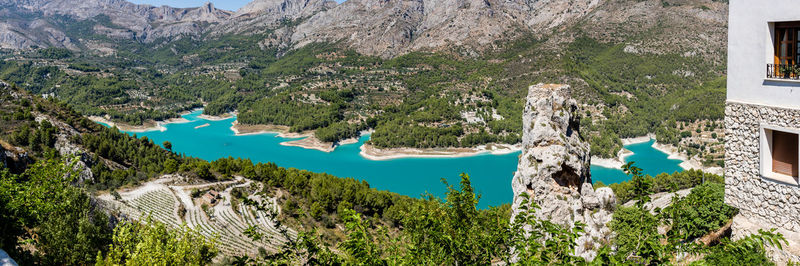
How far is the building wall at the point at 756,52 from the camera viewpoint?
19.4 feet

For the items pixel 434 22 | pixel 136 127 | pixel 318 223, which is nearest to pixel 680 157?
pixel 318 223

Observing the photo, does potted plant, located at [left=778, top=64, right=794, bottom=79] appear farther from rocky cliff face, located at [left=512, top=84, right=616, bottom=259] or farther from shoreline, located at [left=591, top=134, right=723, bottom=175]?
shoreline, located at [left=591, top=134, right=723, bottom=175]

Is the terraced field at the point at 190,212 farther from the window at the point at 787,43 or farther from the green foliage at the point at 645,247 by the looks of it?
the window at the point at 787,43

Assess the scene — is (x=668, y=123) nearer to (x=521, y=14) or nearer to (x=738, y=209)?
(x=738, y=209)

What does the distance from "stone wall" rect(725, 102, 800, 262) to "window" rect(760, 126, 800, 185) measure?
0.09m

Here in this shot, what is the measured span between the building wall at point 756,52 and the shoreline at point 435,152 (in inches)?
2244

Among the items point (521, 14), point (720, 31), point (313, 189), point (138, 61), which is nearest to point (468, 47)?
point (521, 14)

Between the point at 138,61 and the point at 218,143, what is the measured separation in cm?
11998

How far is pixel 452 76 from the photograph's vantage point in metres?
103

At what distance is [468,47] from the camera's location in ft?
379

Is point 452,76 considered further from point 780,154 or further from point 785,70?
point 785,70

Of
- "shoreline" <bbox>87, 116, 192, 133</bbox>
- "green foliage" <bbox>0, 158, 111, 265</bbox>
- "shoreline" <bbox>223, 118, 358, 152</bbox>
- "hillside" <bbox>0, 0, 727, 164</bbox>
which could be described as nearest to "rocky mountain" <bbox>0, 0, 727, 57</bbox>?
"hillside" <bbox>0, 0, 727, 164</bbox>

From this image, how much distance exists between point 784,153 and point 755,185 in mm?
648

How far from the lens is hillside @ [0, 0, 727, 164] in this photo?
2717 inches
